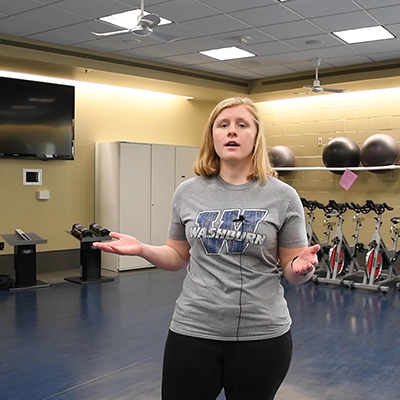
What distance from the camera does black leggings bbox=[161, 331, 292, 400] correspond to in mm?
1574

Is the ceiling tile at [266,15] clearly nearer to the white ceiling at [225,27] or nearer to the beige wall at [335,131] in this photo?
the white ceiling at [225,27]

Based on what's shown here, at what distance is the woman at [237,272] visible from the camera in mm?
1582

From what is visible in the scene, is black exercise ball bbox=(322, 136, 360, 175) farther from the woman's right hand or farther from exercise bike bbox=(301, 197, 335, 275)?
the woman's right hand

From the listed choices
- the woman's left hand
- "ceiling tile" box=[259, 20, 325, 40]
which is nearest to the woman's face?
the woman's left hand

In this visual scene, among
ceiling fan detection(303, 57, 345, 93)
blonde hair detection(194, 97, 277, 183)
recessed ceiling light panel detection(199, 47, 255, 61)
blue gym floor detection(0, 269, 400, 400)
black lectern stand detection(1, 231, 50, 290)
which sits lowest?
blue gym floor detection(0, 269, 400, 400)

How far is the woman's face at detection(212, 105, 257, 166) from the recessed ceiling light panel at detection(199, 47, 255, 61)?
19.4 ft

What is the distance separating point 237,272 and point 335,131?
26.6ft

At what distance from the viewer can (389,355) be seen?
4418 mm

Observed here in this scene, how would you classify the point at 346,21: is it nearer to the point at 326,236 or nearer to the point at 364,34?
the point at 364,34

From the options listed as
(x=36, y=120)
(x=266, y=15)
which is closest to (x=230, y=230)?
(x=266, y=15)

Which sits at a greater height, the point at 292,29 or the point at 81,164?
the point at 292,29

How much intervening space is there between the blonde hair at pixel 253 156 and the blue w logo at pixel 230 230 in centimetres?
14

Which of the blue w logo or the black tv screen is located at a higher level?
the black tv screen

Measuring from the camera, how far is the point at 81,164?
859cm
